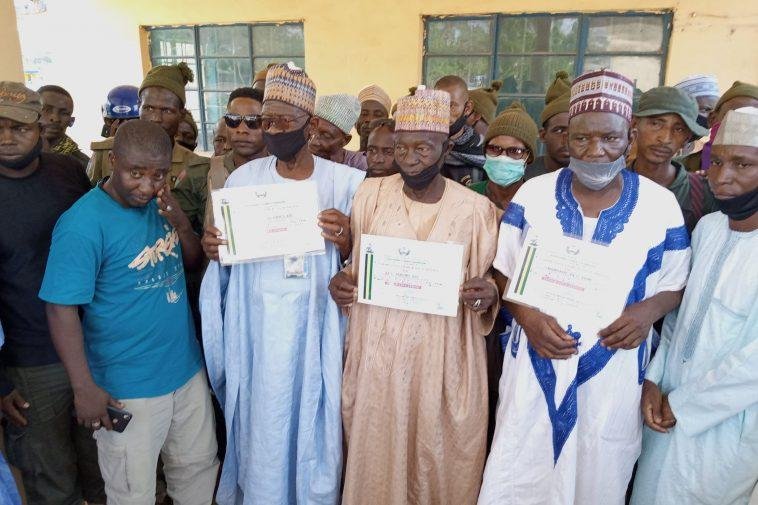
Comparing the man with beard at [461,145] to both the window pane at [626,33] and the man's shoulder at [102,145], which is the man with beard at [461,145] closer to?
the man's shoulder at [102,145]

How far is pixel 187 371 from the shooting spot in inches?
98.7

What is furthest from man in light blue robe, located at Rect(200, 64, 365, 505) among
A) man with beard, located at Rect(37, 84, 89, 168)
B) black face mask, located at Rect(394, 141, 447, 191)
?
man with beard, located at Rect(37, 84, 89, 168)

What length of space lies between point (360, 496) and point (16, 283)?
1897mm

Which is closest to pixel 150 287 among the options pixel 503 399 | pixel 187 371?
pixel 187 371

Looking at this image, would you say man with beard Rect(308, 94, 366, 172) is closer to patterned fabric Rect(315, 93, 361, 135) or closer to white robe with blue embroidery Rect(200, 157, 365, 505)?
patterned fabric Rect(315, 93, 361, 135)

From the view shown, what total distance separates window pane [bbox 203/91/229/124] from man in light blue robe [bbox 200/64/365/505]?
251 inches

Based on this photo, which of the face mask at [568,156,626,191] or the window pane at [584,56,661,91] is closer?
the face mask at [568,156,626,191]

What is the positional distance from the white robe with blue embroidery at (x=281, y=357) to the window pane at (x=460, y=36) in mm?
5094

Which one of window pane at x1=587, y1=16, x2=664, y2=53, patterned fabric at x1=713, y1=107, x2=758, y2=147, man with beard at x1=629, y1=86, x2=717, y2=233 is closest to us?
patterned fabric at x1=713, y1=107, x2=758, y2=147

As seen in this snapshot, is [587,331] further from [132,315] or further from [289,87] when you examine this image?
[132,315]

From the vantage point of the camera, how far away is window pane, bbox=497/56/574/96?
662 cm

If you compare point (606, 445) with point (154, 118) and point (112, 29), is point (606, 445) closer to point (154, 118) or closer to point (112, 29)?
point (154, 118)

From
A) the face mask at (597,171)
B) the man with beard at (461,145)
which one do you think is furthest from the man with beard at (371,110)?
the face mask at (597,171)

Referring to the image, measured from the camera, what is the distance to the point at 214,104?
8.40 m
